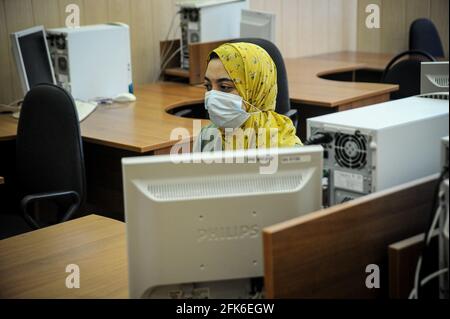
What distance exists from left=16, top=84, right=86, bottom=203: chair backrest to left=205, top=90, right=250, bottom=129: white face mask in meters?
0.74

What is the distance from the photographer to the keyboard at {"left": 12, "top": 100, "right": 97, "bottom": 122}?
11.5ft

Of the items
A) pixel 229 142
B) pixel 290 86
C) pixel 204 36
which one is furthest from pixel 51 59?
pixel 229 142

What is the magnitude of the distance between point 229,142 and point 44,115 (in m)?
0.86

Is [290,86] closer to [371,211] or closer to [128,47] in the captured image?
[128,47]

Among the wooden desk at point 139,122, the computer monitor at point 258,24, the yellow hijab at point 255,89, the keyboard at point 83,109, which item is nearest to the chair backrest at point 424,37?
the computer monitor at point 258,24

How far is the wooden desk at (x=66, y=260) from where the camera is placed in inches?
74.4

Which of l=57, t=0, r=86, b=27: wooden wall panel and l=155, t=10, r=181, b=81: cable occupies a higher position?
l=57, t=0, r=86, b=27: wooden wall panel

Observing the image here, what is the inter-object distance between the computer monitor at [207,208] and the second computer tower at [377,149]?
17cm

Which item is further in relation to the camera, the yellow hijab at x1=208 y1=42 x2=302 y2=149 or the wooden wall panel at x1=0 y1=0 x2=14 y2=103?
the wooden wall panel at x1=0 y1=0 x2=14 y2=103

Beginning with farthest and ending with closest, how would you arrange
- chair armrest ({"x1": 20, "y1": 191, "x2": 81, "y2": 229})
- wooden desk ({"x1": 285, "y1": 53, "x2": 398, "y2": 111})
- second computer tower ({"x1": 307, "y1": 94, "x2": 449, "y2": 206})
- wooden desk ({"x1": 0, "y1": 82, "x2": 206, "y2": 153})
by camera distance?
wooden desk ({"x1": 285, "y1": 53, "x2": 398, "y2": 111})
wooden desk ({"x1": 0, "y1": 82, "x2": 206, "y2": 153})
chair armrest ({"x1": 20, "y1": 191, "x2": 81, "y2": 229})
second computer tower ({"x1": 307, "y1": 94, "x2": 449, "y2": 206})

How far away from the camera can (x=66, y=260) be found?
208cm

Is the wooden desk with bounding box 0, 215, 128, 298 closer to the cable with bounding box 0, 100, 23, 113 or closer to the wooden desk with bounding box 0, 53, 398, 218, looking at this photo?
the wooden desk with bounding box 0, 53, 398, 218

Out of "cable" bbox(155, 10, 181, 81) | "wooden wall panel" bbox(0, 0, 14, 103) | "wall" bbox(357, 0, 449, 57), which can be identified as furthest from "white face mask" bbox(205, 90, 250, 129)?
"wall" bbox(357, 0, 449, 57)
